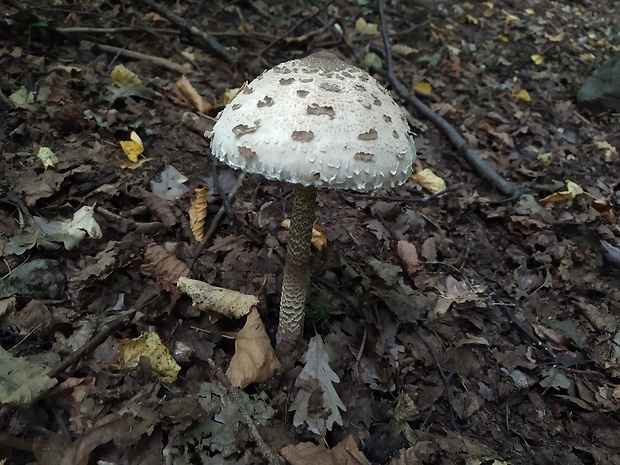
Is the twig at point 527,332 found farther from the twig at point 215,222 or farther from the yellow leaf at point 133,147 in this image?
the yellow leaf at point 133,147

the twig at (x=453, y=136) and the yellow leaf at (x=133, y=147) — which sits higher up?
the yellow leaf at (x=133, y=147)

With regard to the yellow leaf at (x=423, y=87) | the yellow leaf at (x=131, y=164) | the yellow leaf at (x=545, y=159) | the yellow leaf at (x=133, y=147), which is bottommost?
the yellow leaf at (x=545, y=159)

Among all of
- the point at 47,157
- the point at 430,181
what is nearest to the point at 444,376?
the point at 430,181

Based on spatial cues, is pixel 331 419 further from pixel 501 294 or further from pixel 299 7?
pixel 299 7

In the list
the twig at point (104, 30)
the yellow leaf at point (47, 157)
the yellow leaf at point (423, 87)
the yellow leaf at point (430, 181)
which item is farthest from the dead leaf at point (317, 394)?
the yellow leaf at point (423, 87)

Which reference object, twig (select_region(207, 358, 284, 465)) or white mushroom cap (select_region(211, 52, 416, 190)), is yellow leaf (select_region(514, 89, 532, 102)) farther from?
twig (select_region(207, 358, 284, 465))

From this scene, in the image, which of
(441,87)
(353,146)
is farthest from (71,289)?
(441,87)

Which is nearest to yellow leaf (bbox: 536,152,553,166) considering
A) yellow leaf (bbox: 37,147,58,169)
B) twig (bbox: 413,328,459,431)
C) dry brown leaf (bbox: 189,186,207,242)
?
twig (bbox: 413,328,459,431)

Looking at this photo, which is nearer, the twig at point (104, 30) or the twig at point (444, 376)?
the twig at point (444, 376)
